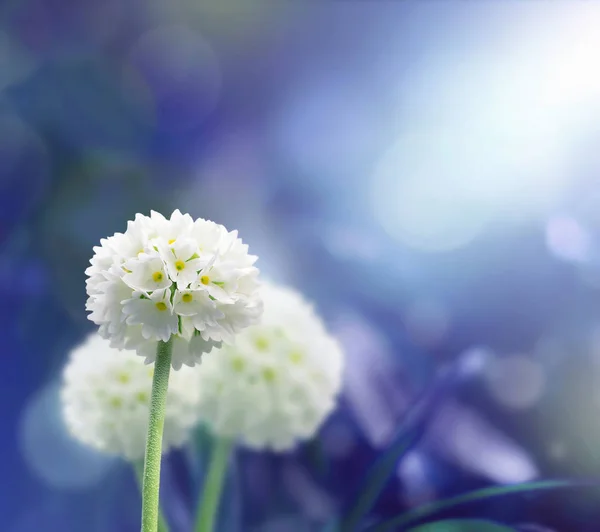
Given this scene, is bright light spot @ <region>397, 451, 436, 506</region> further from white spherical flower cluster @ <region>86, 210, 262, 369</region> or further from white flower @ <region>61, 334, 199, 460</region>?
white spherical flower cluster @ <region>86, 210, 262, 369</region>

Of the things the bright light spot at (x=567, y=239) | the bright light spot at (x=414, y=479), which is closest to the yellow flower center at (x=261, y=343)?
the bright light spot at (x=414, y=479)

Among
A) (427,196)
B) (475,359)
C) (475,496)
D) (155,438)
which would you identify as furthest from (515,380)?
(155,438)

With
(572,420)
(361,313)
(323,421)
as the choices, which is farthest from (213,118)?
(572,420)

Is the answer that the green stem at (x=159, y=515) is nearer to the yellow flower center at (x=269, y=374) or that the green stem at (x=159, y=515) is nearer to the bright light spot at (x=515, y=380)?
the yellow flower center at (x=269, y=374)

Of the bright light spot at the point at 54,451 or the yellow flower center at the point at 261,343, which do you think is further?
the bright light spot at the point at 54,451

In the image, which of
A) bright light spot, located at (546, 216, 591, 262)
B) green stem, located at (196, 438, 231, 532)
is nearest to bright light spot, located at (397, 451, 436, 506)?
green stem, located at (196, 438, 231, 532)

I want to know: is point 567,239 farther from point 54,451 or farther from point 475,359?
point 54,451
